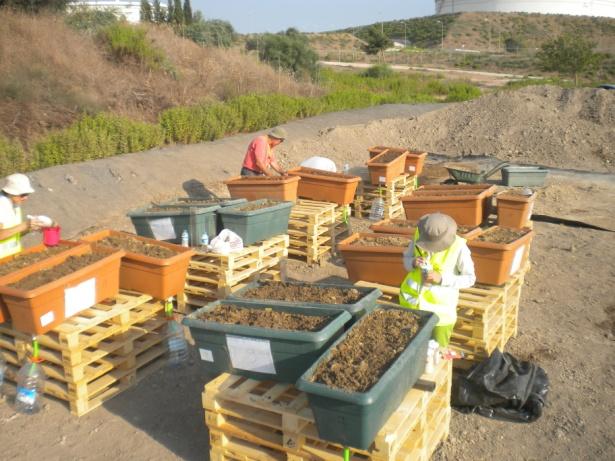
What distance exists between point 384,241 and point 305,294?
6.25 feet

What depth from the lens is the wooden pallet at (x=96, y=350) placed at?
4523 mm

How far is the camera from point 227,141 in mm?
14570

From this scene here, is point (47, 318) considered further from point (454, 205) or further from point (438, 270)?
point (454, 205)

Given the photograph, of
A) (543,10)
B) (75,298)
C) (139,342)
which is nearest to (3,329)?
(75,298)

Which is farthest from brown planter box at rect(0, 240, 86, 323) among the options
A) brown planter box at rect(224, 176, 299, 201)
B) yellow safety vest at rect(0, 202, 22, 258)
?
brown planter box at rect(224, 176, 299, 201)

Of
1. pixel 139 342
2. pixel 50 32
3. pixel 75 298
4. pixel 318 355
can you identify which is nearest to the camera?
pixel 318 355

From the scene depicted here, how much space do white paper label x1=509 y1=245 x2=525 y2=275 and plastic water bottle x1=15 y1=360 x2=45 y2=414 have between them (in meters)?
4.30

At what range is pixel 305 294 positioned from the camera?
4.38 m

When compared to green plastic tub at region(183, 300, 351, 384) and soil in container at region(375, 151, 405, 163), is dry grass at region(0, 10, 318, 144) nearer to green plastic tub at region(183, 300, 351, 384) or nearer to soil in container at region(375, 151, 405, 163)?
soil in container at region(375, 151, 405, 163)

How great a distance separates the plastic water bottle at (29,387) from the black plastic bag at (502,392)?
11.0ft

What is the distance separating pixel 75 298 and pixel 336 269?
407 centimetres

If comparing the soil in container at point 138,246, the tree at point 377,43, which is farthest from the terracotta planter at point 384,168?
the tree at point 377,43

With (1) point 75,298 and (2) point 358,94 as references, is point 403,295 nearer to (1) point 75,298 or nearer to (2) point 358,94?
(1) point 75,298

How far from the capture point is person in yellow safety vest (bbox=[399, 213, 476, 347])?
162 inches
